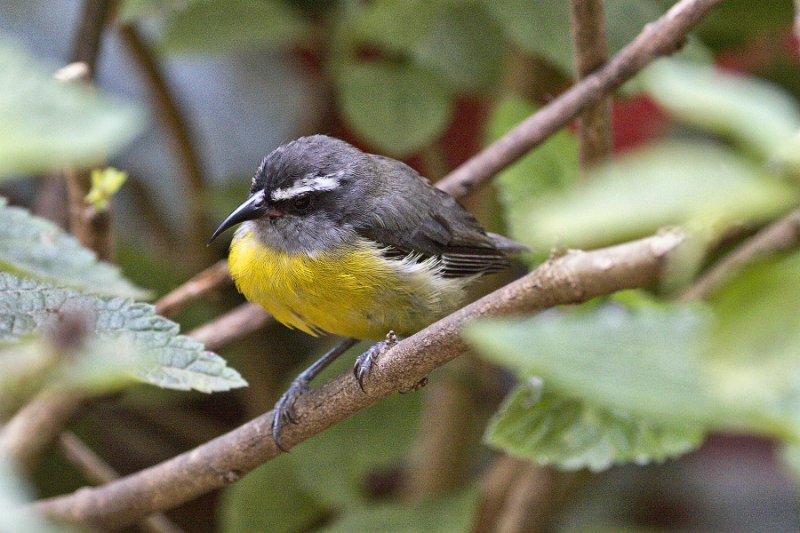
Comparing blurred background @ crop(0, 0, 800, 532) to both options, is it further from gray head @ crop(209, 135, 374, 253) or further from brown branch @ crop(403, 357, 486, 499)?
gray head @ crop(209, 135, 374, 253)

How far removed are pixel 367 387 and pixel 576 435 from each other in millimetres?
515

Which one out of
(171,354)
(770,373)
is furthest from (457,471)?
(770,373)

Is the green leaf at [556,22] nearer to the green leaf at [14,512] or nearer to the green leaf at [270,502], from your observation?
the green leaf at [270,502]

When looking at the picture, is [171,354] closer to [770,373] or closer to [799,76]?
[770,373]

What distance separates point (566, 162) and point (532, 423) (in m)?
0.74

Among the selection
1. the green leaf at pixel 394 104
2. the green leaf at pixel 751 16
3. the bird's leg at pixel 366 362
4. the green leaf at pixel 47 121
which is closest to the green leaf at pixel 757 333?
the green leaf at pixel 47 121

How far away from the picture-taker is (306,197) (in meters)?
2.14

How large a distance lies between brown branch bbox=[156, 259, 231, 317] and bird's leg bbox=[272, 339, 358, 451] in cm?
30

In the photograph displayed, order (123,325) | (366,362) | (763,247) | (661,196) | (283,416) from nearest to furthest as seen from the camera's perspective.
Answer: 1. (661,196)
2. (123,325)
3. (366,362)
4. (283,416)
5. (763,247)

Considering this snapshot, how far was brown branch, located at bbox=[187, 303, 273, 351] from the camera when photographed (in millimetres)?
2047

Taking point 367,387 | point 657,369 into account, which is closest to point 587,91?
point 367,387

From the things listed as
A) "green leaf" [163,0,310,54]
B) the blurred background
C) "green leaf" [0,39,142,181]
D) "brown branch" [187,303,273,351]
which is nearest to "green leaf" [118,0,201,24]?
the blurred background

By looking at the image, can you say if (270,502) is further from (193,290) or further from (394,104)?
(394,104)

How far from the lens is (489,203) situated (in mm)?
2746
